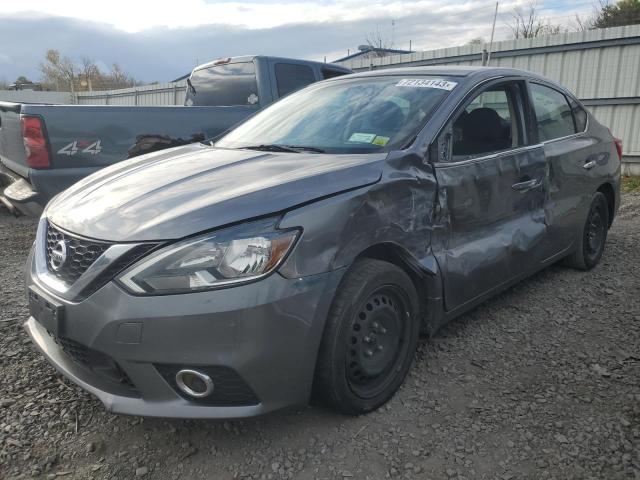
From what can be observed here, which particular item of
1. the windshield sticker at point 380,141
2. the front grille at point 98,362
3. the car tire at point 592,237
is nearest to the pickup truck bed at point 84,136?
the front grille at point 98,362

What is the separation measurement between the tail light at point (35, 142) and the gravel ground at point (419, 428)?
173 centimetres

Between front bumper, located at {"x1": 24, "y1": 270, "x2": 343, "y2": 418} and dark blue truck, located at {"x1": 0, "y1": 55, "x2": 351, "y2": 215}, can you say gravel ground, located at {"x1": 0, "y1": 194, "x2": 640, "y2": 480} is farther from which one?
dark blue truck, located at {"x1": 0, "y1": 55, "x2": 351, "y2": 215}

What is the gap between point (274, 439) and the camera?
237 centimetres

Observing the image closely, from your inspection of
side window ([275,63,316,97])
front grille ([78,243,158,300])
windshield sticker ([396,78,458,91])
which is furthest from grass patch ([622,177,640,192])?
front grille ([78,243,158,300])

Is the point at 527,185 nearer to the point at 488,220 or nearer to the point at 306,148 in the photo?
the point at 488,220

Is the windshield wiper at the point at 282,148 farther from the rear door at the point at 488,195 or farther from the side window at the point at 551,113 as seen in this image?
the side window at the point at 551,113

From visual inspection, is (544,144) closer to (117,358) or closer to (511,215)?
(511,215)

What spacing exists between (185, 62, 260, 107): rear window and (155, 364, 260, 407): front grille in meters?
4.62

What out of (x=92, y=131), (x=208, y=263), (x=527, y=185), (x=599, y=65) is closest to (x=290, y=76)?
(x=92, y=131)

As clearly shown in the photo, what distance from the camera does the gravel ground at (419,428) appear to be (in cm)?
221

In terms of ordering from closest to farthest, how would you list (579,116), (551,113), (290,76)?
(551,113) < (579,116) < (290,76)

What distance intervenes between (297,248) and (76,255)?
3.01 feet

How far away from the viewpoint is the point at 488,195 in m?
3.16

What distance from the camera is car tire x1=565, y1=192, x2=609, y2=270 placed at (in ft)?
14.5
